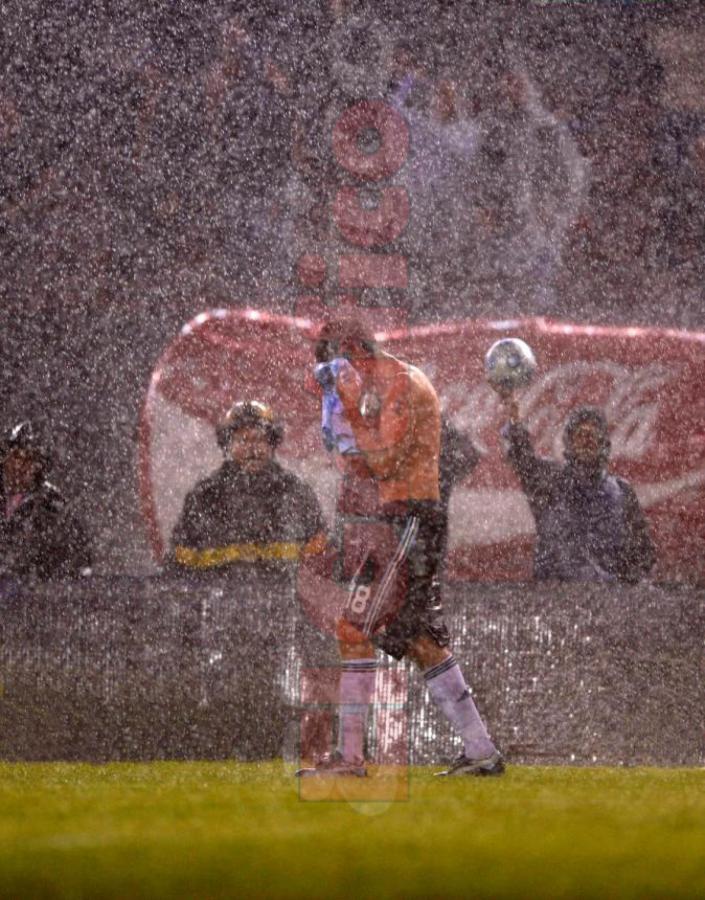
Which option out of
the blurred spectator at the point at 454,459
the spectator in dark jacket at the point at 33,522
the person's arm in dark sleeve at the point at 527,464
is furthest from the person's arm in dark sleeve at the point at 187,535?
the person's arm in dark sleeve at the point at 527,464

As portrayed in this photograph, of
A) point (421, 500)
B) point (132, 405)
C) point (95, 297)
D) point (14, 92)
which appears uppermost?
point (14, 92)

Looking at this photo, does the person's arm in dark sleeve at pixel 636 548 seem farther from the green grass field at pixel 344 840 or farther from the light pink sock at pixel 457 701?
the green grass field at pixel 344 840

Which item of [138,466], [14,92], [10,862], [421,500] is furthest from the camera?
[14,92]

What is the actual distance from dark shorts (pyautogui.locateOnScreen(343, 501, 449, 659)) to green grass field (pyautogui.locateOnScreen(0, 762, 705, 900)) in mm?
520

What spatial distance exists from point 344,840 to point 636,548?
3.81m

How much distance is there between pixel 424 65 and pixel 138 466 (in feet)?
10.6

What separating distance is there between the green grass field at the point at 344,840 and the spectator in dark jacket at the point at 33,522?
1796 millimetres

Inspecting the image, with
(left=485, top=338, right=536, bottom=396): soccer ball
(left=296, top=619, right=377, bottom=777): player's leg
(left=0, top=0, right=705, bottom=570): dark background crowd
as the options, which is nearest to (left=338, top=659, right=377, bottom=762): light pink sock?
(left=296, top=619, right=377, bottom=777): player's leg

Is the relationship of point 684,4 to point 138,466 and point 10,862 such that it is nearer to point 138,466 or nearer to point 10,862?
point 138,466

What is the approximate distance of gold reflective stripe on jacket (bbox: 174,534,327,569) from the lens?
706 centimetres

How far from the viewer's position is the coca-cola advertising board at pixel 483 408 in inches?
395

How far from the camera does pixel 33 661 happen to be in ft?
21.3

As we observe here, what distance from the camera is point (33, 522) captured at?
7906 mm

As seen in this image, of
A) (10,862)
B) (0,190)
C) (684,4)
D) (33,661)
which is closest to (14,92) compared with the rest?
(0,190)
